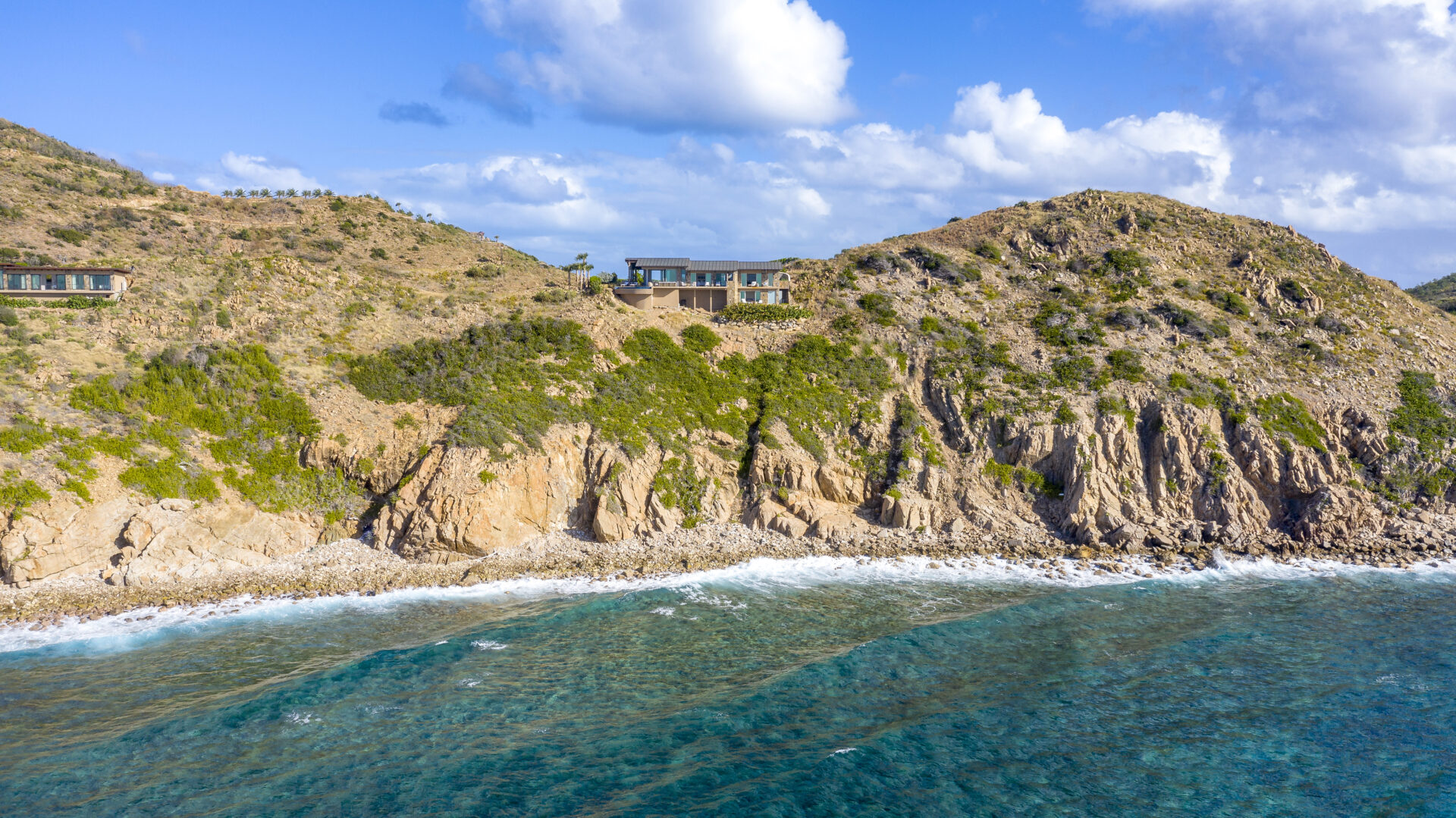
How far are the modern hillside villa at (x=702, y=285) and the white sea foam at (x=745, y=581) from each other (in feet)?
101

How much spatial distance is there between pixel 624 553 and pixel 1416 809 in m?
36.4

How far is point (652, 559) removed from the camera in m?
46.4

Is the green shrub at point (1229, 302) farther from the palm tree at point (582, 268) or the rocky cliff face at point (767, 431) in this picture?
the palm tree at point (582, 268)

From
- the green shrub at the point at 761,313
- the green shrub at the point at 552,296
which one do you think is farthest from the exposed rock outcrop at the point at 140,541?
the green shrub at the point at 761,313

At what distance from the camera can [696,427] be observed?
54531 millimetres

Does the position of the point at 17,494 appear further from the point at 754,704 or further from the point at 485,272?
the point at 754,704

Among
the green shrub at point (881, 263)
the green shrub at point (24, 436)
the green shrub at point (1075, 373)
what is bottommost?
the green shrub at point (24, 436)

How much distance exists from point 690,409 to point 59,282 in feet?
155

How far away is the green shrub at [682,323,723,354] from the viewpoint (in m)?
62.2

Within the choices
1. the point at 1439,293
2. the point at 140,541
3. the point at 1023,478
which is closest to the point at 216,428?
the point at 140,541

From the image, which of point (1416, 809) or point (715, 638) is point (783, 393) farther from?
point (1416, 809)

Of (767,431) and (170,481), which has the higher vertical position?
(767,431)

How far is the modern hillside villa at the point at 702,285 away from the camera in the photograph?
7038cm

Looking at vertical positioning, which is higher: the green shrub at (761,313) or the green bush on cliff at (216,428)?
the green shrub at (761,313)
